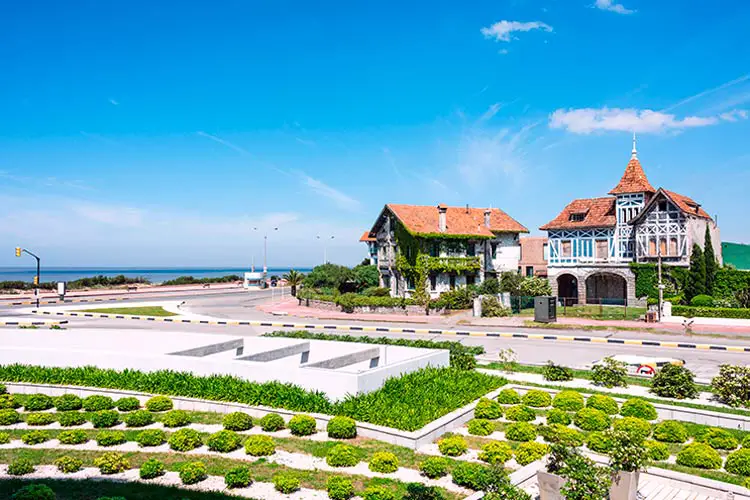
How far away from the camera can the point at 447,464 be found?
10547 mm

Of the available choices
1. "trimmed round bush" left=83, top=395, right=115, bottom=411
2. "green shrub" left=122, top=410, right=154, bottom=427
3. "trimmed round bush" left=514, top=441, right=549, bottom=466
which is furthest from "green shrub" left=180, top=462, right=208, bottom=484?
"trimmed round bush" left=514, top=441, right=549, bottom=466

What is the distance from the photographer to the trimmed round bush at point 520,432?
12.1 meters

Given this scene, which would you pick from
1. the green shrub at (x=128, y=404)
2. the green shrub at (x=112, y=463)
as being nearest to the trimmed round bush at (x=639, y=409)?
the green shrub at (x=112, y=463)

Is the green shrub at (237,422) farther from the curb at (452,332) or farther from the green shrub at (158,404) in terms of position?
the curb at (452,332)

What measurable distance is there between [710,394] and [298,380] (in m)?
11.9

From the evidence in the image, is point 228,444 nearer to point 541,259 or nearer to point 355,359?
point 355,359

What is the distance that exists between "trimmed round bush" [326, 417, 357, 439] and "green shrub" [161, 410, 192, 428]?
11.8 ft

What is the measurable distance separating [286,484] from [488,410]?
6.32m

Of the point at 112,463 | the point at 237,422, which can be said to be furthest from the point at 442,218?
the point at 112,463

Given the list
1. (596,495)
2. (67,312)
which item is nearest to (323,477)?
(596,495)

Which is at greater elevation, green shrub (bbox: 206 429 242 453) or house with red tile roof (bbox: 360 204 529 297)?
house with red tile roof (bbox: 360 204 529 297)

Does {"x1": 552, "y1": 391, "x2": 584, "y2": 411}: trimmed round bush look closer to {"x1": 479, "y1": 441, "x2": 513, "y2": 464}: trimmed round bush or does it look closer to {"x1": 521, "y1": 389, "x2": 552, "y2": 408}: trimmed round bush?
{"x1": 521, "y1": 389, "x2": 552, "y2": 408}: trimmed round bush

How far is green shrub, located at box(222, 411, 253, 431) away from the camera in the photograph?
41.8 feet

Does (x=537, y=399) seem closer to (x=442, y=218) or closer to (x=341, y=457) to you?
(x=341, y=457)
